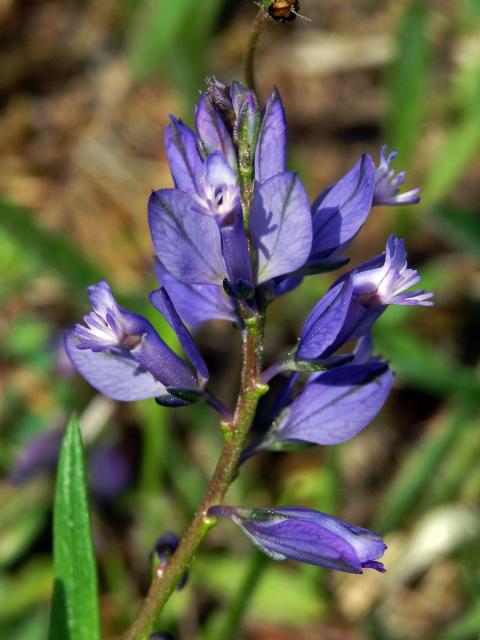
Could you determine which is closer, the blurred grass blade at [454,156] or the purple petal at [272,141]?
the purple petal at [272,141]

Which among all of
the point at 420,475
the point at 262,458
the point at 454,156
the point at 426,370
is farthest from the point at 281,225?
the point at 454,156

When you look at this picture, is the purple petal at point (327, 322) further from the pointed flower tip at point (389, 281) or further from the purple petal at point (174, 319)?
the purple petal at point (174, 319)

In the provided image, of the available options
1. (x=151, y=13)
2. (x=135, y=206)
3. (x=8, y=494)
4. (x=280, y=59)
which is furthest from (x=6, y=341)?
(x=280, y=59)

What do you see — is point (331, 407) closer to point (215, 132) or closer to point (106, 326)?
point (106, 326)

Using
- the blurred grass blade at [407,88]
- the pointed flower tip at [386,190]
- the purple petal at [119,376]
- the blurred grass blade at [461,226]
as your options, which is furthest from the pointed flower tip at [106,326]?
the blurred grass blade at [407,88]

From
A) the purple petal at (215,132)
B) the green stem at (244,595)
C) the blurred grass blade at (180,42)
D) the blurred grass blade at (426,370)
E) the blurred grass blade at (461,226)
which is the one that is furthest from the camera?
the blurred grass blade at (180,42)

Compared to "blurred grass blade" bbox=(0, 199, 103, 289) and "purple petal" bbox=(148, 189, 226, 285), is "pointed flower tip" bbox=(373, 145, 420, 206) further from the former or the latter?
"blurred grass blade" bbox=(0, 199, 103, 289)

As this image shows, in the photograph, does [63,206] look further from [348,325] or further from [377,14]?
[348,325]

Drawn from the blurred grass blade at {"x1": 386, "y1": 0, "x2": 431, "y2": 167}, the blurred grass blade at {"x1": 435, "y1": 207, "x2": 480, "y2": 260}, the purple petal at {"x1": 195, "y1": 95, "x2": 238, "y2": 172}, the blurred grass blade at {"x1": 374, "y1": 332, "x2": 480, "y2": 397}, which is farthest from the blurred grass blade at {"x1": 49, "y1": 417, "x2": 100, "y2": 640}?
the blurred grass blade at {"x1": 386, "y1": 0, "x2": 431, "y2": 167}
